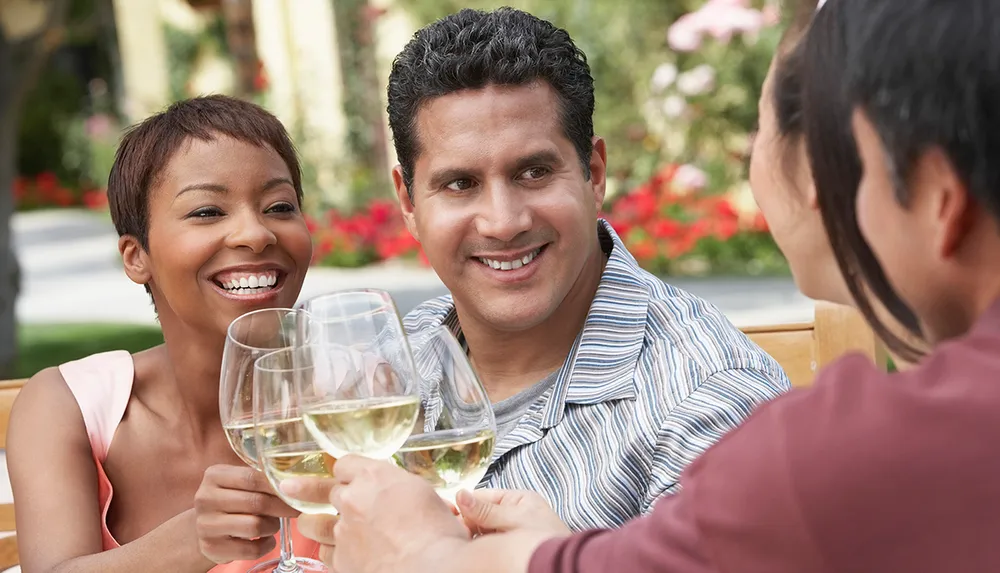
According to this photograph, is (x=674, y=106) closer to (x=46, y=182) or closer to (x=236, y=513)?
(x=236, y=513)

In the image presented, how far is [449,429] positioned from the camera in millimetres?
1698

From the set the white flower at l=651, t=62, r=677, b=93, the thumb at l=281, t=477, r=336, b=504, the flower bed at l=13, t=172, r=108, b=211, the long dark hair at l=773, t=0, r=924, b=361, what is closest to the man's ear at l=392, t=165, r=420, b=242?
the thumb at l=281, t=477, r=336, b=504

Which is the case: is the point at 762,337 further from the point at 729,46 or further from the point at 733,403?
the point at 729,46

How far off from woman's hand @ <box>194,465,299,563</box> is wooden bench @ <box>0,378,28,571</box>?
1.13 m

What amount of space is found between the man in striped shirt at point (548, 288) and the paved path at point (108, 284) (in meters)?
4.48

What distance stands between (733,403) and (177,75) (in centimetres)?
1548

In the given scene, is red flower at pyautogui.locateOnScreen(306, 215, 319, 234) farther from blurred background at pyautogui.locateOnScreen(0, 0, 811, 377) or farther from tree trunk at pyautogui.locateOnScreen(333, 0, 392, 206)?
tree trunk at pyautogui.locateOnScreen(333, 0, 392, 206)

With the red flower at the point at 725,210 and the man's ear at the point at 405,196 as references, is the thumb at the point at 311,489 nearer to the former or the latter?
the man's ear at the point at 405,196

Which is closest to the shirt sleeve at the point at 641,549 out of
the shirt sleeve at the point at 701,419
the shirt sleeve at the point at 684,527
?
the shirt sleeve at the point at 684,527

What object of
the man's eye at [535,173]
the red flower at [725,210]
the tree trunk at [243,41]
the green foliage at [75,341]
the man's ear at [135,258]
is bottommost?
the green foliage at [75,341]

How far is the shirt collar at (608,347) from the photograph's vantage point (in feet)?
7.80

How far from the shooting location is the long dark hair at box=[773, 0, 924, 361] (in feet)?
4.10

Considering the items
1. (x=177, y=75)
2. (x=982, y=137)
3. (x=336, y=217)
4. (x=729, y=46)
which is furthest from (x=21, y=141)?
(x=982, y=137)

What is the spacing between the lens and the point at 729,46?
10.5m
